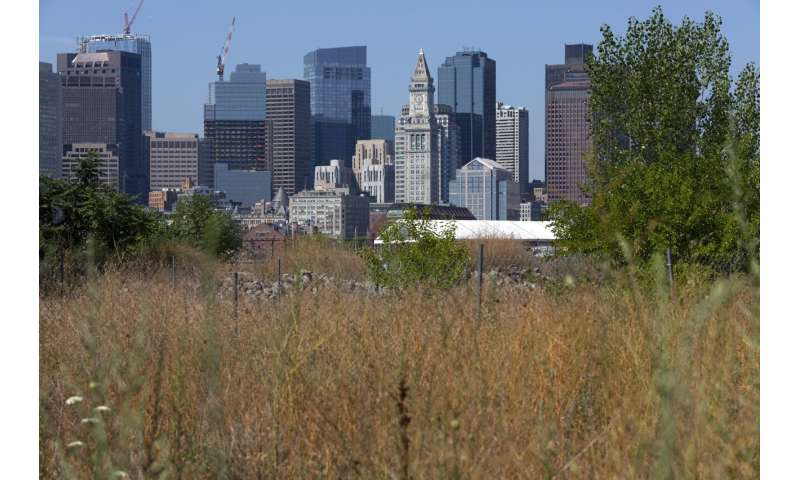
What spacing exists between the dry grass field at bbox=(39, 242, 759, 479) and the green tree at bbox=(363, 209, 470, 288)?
6535 millimetres

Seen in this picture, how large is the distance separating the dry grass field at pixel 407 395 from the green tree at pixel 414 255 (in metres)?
6.54

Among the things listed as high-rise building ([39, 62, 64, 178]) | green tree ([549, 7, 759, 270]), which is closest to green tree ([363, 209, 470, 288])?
green tree ([549, 7, 759, 270])

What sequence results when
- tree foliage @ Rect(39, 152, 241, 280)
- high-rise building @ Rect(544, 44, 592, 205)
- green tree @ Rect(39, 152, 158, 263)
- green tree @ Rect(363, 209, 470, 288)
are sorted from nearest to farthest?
green tree @ Rect(363, 209, 470, 288) < tree foliage @ Rect(39, 152, 241, 280) < green tree @ Rect(39, 152, 158, 263) < high-rise building @ Rect(544, 44, 592, 205)

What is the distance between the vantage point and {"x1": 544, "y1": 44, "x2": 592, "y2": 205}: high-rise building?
151500 millimetres

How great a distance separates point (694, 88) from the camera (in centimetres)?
1672

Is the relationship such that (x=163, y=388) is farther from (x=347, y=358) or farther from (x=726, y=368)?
(x=726, y=368)

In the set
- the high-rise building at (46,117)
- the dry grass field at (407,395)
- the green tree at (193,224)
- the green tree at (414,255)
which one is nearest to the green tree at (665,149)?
the green tree at (414,255)

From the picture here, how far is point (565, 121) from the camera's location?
158 metres

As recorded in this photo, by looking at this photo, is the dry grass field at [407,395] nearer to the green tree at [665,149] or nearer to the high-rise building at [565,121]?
the green tree at [665,149]

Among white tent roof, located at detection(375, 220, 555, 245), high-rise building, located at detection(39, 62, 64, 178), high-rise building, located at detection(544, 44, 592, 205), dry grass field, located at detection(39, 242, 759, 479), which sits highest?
high-rise building, located at detection(544, 44, 592, 205)

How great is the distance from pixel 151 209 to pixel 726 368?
2100 cm

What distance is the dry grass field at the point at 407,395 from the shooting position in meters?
2.75

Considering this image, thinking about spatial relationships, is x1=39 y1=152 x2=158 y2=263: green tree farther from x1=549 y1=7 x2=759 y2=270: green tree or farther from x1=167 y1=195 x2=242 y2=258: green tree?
x1=549 y1=7 x2=759 y2=270: green tree

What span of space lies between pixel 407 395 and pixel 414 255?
1043 centimetres
